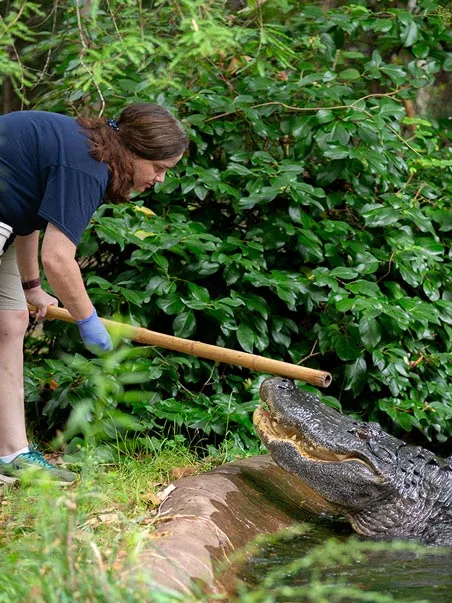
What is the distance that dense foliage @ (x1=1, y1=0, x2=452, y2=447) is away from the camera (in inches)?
209

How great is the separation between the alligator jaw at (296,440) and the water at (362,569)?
37 centimetres

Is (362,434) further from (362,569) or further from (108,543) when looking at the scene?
(108,543)

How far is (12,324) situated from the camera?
4.21m

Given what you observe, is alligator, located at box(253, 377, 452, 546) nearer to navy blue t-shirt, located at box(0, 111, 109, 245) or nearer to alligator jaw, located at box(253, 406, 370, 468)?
alligator jaw, located at box(253, 406, 370, 468)

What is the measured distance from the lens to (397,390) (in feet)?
18.4

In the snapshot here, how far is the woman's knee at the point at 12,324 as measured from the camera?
419cm

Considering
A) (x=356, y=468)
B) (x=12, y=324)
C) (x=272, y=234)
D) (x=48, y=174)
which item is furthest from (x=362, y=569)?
(x=272, y=234)

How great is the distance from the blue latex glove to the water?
109 centimetres

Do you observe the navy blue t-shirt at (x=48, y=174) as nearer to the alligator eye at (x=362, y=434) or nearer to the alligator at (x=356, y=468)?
the alligator at (x=356, y=468)

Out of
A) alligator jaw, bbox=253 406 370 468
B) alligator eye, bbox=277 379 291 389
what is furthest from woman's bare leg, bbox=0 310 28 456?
alligator eye, bbox=277 379 291 389

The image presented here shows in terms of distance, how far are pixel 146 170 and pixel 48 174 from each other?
424mm

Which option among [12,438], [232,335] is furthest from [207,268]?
[12,438]

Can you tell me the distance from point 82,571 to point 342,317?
145 inches

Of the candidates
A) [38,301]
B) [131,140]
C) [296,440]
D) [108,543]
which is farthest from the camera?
[38,301]
